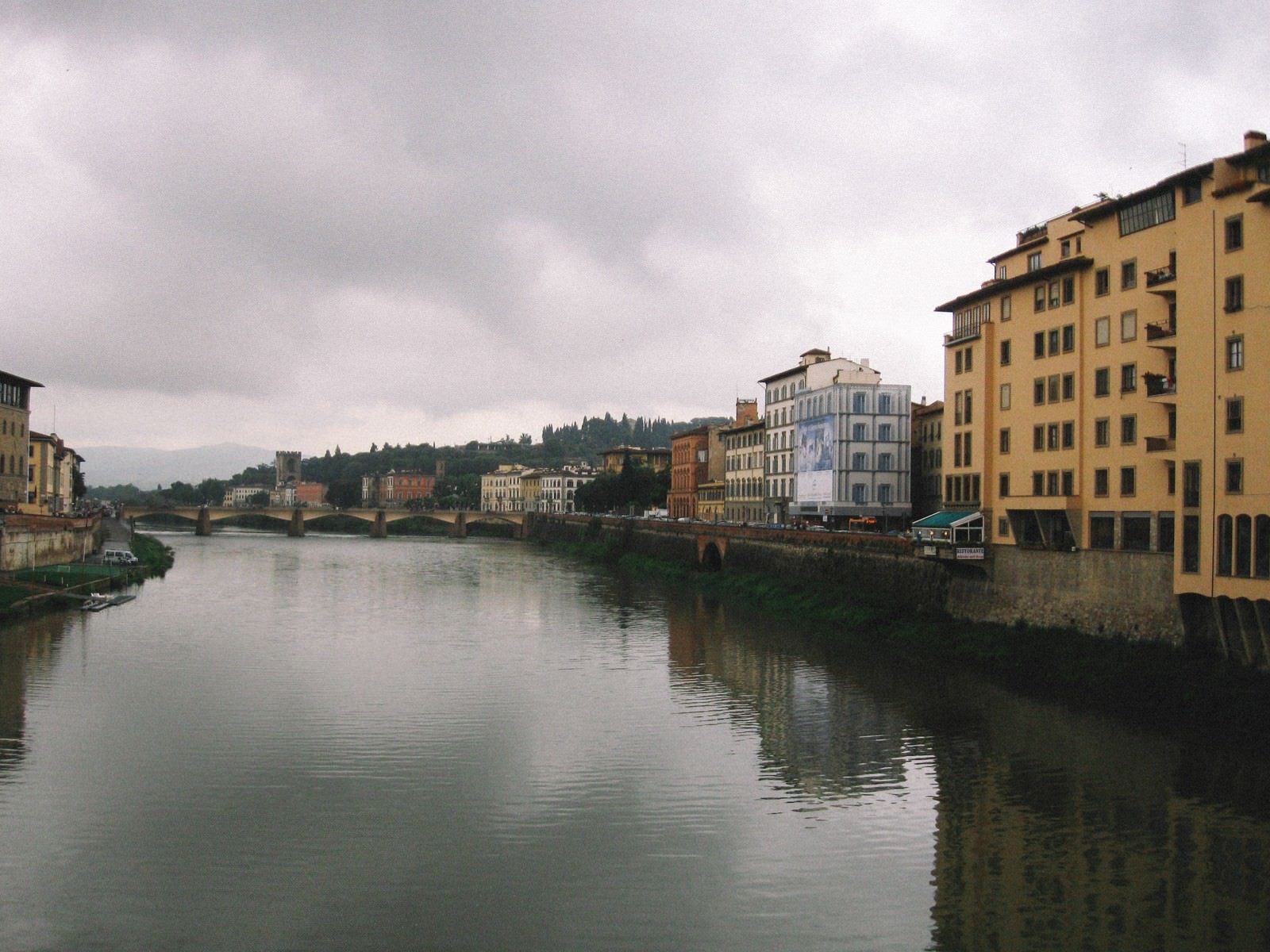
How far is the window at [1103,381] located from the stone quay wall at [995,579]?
4975 millimetres

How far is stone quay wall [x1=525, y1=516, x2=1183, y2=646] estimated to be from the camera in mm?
29516

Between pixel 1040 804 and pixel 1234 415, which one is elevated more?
pixel 1234 415

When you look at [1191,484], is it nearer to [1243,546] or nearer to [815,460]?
[1243,546]

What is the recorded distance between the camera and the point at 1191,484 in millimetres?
26766

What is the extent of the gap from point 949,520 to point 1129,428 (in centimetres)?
913

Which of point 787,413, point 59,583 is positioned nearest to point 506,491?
point 787,413

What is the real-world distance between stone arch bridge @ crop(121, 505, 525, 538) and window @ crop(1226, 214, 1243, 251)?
120302mm

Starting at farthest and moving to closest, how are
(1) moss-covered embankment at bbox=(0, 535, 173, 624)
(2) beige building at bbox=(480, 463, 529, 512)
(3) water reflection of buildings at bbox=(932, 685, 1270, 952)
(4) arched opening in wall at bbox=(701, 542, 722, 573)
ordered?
1. (2) beige building at bbox=(480, 463, 529, 512)
2. (4) arched opening in wall at bbox=(701, 542, 722, 573)
3. (1) moss-covered embankment at bbox=(0, 535, 173, 624)
4. (3) water reflection of buildings at bbox=(932, 685, 1270, 952)

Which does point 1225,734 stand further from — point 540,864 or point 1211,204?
point 540,864

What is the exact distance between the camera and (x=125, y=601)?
50219mm

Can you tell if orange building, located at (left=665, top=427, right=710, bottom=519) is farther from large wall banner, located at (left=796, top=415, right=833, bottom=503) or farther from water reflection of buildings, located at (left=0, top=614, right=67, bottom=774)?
water reflection of buildings, located at (left=0, top=614, right=67, bottom=774)

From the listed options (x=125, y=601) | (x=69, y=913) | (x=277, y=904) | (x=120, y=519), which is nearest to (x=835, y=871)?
(x=277, y=904)

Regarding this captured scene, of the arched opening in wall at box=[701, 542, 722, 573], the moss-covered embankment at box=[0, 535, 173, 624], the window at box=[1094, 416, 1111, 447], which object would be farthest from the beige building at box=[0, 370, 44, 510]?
the window at box=[1094, 416, 1111, 447]

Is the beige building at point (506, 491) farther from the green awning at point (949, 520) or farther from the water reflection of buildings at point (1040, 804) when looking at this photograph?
the water reflection of buildings at point (1040, 804)
